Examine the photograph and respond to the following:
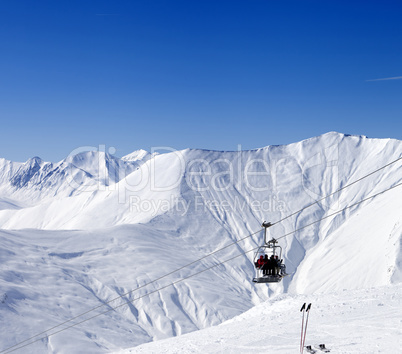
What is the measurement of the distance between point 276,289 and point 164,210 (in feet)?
116

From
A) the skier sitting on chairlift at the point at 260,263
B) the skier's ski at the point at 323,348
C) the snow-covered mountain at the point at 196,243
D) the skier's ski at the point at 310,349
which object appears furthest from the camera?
the snow-covered mountain at the point at 196,243

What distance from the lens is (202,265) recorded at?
96.8m

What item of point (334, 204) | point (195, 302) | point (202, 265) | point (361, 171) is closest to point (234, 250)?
point (202, 265)

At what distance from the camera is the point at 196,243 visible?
11000 centimetres

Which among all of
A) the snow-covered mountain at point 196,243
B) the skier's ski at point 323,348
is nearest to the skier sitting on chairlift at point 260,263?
the skier's ski at point 323,348

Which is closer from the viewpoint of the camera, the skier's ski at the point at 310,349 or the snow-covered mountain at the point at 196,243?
the skier's ski at the point at 310,349

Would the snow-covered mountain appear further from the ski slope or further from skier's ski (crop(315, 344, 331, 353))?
skier's ski (crop(315, 344, 331, 353))

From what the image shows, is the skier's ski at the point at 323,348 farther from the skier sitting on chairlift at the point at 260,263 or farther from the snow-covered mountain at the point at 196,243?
the snow-covered mountain at the point at 196,243

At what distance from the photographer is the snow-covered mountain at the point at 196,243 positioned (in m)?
67.2

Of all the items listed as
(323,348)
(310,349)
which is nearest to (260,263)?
(310,349)

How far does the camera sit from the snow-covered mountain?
67.2 m

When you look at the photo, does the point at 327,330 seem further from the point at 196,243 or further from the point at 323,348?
the point at 196,243

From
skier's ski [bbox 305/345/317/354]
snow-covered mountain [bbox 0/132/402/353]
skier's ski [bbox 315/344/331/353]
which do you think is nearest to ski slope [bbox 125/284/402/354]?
skier's ski [bbox 315/344/331/353]

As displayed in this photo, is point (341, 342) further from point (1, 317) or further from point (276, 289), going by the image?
point (276, 289)
